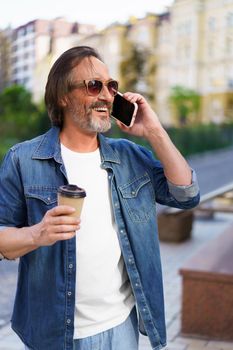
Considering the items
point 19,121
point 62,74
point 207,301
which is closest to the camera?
point 62,74

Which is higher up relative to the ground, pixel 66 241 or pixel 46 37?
pixel 46 37

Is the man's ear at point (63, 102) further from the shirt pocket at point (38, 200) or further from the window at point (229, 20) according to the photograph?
the window at point (229, 20)

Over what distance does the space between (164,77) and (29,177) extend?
17.3 meters

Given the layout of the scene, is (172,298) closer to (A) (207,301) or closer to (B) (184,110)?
(A) (207,301)

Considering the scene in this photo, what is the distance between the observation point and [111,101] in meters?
2.00

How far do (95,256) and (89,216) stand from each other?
12 centimetres

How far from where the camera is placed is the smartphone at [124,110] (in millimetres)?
2025

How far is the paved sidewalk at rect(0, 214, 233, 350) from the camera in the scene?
4.36 metres

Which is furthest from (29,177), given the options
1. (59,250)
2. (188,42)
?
(188,42)

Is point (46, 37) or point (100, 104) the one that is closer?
point (100, 104)

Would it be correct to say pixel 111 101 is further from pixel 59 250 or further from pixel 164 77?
pixel 164 77

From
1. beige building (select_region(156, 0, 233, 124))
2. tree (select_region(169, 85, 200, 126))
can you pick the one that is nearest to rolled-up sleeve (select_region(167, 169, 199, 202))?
beige building (select_region(156, 0, 233, 124))

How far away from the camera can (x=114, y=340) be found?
6.48 feet

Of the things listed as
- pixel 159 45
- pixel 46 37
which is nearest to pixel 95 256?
pixel 46 37
